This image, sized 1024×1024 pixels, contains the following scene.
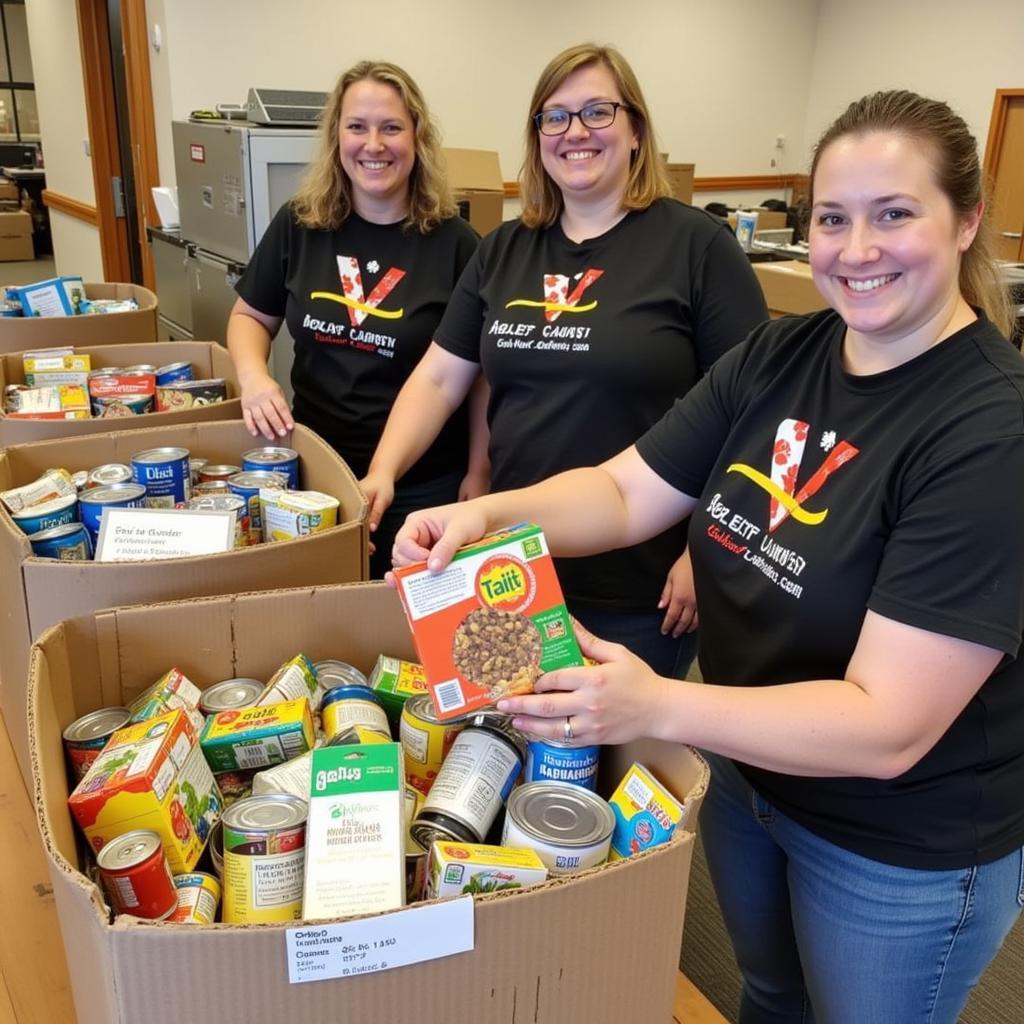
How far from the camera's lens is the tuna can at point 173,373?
6.19 feet

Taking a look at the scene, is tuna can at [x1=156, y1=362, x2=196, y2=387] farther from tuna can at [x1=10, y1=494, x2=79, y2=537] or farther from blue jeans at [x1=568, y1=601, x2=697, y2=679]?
blue jeans at [x1=568, y1=601, x2=697, y2=679]

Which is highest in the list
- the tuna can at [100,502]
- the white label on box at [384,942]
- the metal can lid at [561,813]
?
the tuna can at [100,502]

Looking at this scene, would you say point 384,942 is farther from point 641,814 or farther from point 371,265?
point 371,265

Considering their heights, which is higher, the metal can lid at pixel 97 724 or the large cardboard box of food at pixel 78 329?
the large cardboard box of food at pixel 78 329

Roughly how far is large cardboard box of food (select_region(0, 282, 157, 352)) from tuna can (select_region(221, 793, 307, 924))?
1749 millimetres

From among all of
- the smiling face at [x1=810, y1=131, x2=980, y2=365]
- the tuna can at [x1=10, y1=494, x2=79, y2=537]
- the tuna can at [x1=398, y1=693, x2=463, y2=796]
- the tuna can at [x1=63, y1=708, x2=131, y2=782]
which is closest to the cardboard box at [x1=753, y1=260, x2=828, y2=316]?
the smiling face at [x1=810, y1=131, x2=980, y2=365]

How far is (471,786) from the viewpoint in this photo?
0.83 m

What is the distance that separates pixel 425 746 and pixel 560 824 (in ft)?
0.64

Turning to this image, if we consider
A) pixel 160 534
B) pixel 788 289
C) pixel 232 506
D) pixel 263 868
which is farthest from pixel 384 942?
pixel 788 289

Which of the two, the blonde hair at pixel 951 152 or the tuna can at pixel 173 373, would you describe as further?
the tuna can at pixel 173 373

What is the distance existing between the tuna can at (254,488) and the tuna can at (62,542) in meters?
0.23

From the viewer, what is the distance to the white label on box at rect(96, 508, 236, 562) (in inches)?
45.6

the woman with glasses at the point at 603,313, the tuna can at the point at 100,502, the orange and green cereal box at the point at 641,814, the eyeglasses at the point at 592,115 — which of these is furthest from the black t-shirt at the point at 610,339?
the orange and green cereal box at the point at 641,814

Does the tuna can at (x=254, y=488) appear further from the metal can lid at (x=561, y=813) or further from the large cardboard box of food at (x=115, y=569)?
the metal can lid at (x=561, y=813)
